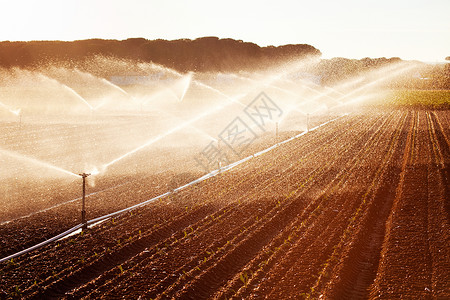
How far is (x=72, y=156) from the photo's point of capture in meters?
23.0

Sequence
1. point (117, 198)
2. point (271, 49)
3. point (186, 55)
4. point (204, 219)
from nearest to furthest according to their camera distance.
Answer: point (204, 219) → point (117, 198) → point (186, 55) → point (271, 49)

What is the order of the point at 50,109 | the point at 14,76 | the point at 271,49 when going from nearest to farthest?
the point at 50,109 < the point at 14,76 < the point at 271,49

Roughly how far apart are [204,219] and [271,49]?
136976 mm

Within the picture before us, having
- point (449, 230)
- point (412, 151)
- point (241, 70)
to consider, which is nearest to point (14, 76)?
point (241, 70)

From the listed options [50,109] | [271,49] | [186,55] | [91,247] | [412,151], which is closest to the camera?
[91,247]

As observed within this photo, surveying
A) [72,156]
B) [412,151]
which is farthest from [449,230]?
[72,156]

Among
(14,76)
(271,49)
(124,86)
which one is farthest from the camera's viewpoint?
(271,49)

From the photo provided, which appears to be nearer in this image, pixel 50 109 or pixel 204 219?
pixel 204 219

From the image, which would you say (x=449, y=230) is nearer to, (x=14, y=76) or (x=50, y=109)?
(x=50, y=109)

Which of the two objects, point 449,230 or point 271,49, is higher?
point 271,49

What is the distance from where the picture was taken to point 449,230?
10.4 meters

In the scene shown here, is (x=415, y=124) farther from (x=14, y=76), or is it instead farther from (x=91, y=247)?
(x=14, y=76)

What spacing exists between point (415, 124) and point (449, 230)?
2577cm

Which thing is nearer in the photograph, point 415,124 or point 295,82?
point 415,124
